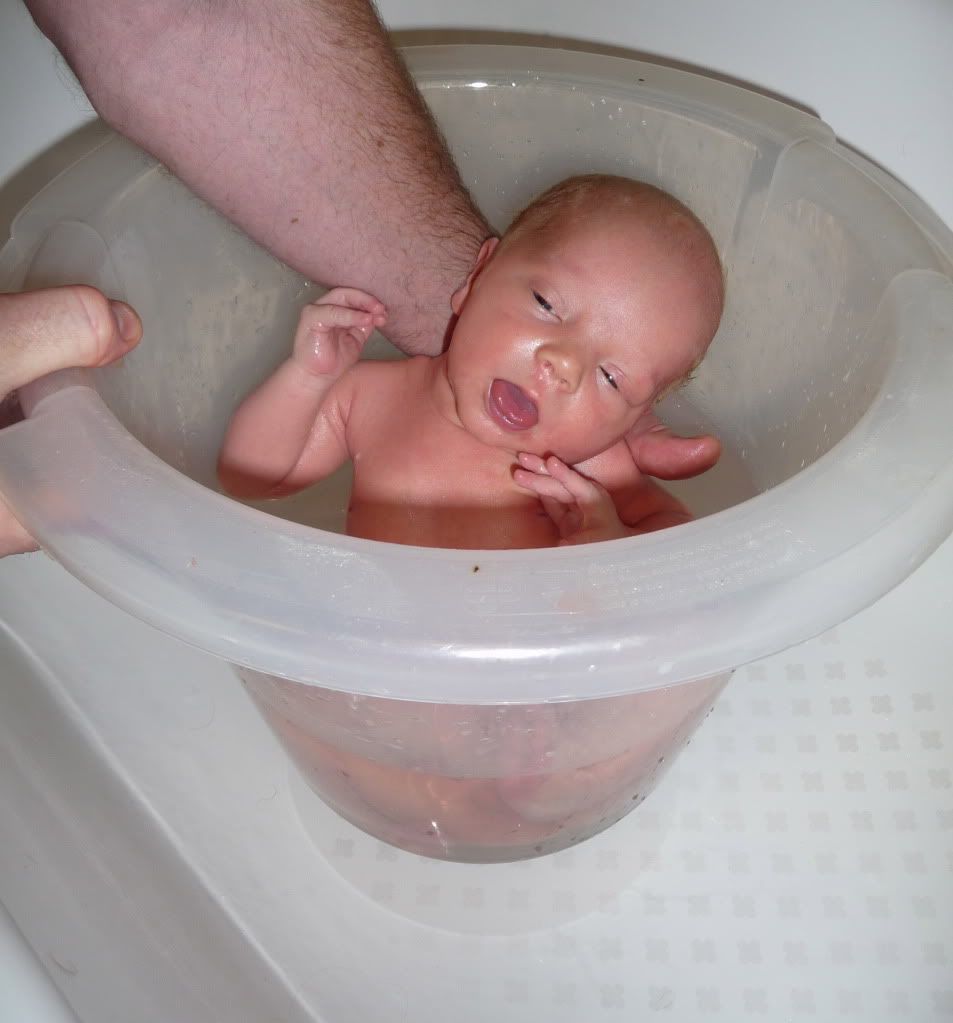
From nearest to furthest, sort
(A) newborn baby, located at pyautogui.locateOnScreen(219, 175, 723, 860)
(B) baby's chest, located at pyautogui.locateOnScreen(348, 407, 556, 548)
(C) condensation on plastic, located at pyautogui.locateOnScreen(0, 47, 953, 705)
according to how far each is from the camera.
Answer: (C) condensation on plastic, located at pyautogui.locateOnScreen(0, 47, 953, 705)
(A) newborn baby, located at pyautogui.locateOnScreen(219, 175, 723, 860)
(B) baby's chest, located at pyautogui.locateOnScreen(348, 407, 556, 548)

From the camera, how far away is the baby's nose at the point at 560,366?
683 mm

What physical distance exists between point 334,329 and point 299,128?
0.48ft

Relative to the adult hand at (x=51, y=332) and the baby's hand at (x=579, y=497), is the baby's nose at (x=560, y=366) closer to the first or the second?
the baby's hand at (x=579, y=497)

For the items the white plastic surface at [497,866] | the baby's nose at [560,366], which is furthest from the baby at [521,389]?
the white plastic surface at [497,866]

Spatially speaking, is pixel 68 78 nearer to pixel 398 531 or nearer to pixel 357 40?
pixel 357 40

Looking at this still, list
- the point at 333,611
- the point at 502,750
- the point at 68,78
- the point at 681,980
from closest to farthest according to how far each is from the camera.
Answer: the point at 333,611 → the point at 502,750 → the point at 681,980 → the point at 68,78

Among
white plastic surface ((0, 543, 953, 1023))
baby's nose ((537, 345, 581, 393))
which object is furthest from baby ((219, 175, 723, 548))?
white plastic surface ((0, 543, 953, 1023))

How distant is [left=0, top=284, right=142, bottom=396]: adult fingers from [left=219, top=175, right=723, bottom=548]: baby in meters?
0.26

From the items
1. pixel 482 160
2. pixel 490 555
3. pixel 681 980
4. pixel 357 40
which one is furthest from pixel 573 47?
pixel 681 980

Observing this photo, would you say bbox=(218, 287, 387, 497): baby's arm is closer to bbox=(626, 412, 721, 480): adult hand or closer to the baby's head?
the baby's head

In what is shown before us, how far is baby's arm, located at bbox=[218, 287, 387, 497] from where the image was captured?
814 mm

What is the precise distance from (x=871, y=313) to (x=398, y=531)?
1.13ft

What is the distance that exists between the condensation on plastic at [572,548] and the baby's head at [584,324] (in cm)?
11

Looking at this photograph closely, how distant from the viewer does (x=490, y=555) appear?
47 centimetres
